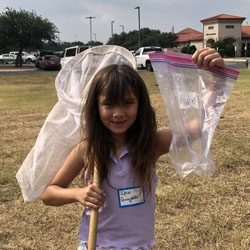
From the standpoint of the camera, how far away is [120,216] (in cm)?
143

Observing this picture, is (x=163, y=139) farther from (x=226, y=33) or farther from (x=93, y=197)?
(x=226, y=33)

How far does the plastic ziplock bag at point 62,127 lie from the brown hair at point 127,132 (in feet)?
0.43

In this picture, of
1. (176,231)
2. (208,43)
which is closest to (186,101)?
(176,231)

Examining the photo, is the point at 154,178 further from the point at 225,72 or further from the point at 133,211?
the point at 225,72

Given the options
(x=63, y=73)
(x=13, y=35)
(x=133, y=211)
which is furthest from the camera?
(x=13, y=35)

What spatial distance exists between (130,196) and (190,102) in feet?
1.50

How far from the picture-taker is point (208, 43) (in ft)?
181

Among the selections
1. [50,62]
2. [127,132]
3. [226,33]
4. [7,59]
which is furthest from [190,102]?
[226,33]

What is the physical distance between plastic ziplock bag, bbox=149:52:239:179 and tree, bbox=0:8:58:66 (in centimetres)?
3604

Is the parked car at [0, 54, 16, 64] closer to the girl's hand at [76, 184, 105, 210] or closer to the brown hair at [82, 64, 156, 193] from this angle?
the brown hair at [82, 64, 156, 193]

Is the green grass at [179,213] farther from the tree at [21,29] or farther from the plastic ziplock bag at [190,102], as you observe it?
the tree at [21,29]

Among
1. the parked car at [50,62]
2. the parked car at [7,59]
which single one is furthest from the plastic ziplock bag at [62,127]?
the parked car at [7,59]

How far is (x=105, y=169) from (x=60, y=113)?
0.38 meters

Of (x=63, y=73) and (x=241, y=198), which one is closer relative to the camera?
(x=63, y=73)
